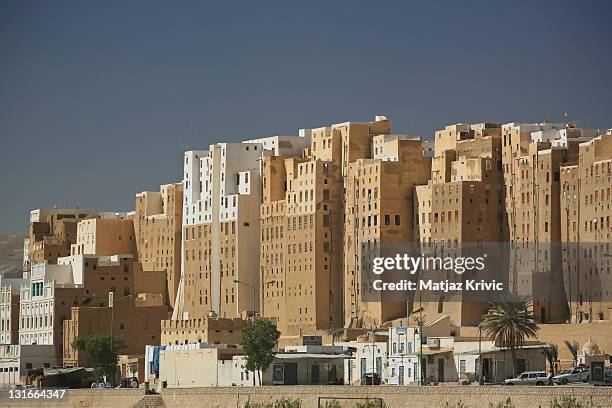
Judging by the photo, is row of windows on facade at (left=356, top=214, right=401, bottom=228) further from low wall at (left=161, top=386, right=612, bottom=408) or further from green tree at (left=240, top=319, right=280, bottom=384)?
low wall at (left=161, top=386, right=612, bottom=408)

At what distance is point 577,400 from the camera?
223 ft

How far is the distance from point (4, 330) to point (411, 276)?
36.9 m

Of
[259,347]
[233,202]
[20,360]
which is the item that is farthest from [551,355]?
[233,202]

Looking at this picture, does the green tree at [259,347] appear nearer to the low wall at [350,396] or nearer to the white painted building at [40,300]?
the low wall at [350,396]

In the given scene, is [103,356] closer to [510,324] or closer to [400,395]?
[510,324]

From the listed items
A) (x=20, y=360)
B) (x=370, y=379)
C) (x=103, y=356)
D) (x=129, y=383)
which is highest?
(x=20, y=360)

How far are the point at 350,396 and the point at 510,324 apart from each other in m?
23.7

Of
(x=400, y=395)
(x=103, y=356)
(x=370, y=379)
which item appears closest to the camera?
(x=400, y=395)

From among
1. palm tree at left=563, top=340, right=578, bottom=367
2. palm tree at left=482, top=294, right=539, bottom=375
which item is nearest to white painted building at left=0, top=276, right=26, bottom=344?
palm tree at left=482, top=294, right=539, bottom=375

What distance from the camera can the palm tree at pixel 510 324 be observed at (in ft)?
328

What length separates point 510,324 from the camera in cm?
10094

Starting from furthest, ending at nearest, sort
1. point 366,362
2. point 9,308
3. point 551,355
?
point 9,308 < point 366,362 < point 551,355

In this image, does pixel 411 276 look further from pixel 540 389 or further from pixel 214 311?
pixel 540 389

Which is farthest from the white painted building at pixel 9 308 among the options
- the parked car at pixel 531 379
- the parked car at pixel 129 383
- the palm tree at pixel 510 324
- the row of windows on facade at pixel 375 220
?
the parked car at pixel 531 379
